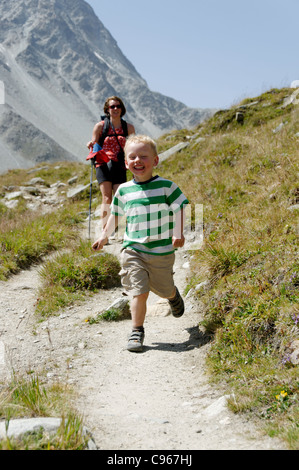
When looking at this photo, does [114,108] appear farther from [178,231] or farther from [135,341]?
[135,341]

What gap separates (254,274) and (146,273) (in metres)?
1.14

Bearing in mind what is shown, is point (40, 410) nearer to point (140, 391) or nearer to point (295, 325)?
point (140, 391)

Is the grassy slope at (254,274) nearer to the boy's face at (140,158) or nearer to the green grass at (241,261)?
the green grass at (241,261)

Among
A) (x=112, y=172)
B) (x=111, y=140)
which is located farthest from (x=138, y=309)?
(x=111, y=140)

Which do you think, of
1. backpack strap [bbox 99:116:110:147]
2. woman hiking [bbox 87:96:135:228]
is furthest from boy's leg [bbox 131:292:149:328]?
backpack strap [bbox 99:116:110:147]

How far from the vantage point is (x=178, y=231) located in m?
4.10

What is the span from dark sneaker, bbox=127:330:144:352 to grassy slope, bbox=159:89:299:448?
0.73m

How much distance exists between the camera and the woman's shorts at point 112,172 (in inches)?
289

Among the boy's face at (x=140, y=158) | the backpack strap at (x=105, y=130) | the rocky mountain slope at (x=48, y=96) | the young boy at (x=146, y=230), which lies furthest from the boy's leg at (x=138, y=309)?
the rocky mountain slope at (x=48, y=96)

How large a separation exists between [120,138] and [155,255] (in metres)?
3.66

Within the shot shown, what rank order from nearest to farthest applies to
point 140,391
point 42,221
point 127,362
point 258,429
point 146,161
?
point 258,429 → point 140,391 → point 127,362 → point 146,161 → point 42,221

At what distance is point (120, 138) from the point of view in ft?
23.6

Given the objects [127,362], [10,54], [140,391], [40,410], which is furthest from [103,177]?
[10,54]

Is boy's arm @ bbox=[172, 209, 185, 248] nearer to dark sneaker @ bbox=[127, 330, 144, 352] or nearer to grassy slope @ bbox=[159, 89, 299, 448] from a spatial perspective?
grassy slope @ bbox=[159, 89, 299, 448]
